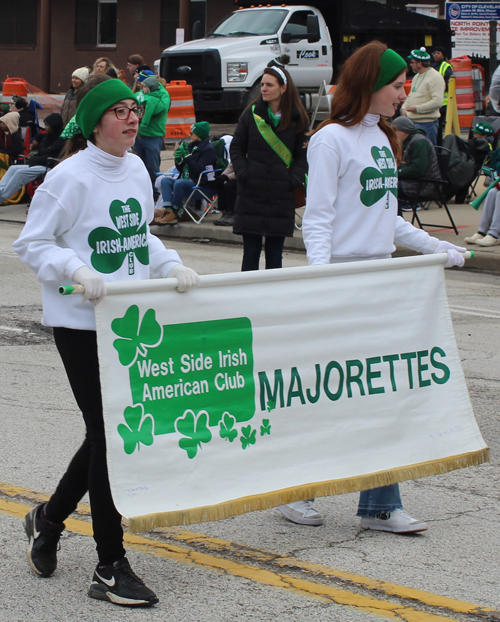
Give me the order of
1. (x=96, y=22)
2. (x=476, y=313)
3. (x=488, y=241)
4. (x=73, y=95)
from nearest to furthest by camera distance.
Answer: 1. (x=476, y=313)
2. (x=488, y=241)
3. (x=73, y=95)
4. (x=96, y=22)

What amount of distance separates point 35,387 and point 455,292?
5.29 m

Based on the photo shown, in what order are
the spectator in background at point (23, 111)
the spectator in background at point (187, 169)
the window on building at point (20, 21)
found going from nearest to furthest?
the spectator in background at point (187, 169)
the spectator in background at point (23, 111)
the window on building at point (20, 21)

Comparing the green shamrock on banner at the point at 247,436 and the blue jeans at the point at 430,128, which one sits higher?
the blue jeans at the point at 430,128

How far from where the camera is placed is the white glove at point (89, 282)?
314 cm

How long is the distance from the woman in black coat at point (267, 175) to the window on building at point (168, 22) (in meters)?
26.9

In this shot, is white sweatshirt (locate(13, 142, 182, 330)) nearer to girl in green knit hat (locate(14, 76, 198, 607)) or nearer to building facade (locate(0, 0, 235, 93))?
girl in green knit hat (locate(14, 76, 198, 607))

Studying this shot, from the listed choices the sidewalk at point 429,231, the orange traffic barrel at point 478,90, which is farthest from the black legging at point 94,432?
the orange traffic barrel at point 478,90

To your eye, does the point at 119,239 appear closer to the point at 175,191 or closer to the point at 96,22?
the point at 175,191

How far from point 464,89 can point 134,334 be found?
18569 millimetres

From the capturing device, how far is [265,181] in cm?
821

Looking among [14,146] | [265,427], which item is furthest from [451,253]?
[14,146]

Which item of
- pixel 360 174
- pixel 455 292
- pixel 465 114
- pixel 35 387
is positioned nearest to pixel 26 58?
pixel 465 114

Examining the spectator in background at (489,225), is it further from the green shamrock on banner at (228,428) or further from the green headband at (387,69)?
the green shamrock on banner at (228,428)

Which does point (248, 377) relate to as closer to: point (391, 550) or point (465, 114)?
point (391, 550)
